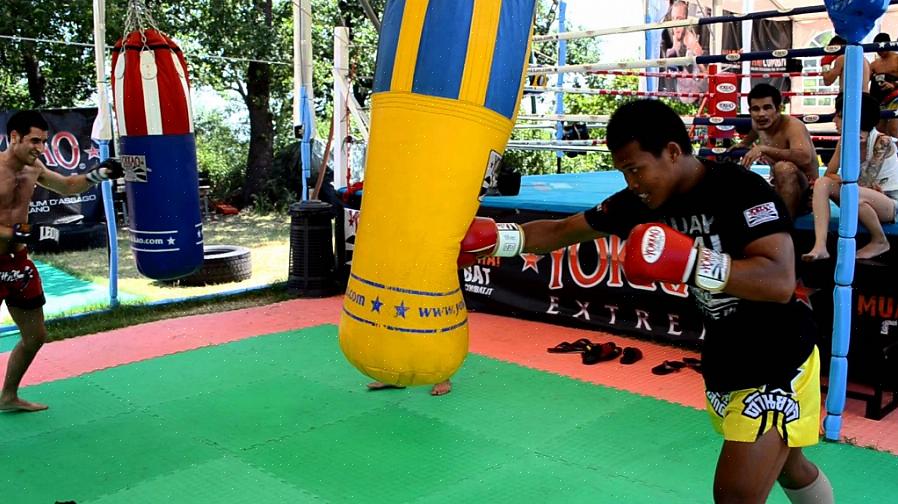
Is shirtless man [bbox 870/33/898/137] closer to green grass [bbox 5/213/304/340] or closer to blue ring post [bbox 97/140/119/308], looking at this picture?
green grass [bbox 5/213/304/340]

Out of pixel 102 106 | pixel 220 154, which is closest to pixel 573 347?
pixel 102 106

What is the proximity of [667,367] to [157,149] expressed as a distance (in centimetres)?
343

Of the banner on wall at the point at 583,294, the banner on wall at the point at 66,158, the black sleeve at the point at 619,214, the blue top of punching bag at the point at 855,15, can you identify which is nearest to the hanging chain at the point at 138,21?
→ the banner on wall at the point at 583,294

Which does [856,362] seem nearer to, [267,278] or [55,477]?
[55,477]

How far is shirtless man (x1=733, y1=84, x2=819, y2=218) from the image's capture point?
4922 mm

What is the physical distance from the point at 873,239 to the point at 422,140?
3267mm

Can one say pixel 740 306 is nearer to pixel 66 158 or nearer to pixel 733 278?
pixel 733 278

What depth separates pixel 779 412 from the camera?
227 cm

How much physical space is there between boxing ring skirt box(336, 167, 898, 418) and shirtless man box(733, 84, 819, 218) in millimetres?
177

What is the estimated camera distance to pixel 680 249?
2150 millimetres

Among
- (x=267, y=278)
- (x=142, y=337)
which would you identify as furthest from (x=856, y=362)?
(x=267, y=278)

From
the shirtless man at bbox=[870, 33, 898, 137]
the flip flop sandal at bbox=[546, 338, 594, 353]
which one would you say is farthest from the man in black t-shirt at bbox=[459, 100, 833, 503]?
the shirtless man at bbox=[870, 33, 898, 137]

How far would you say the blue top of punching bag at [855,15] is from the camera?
150 inches

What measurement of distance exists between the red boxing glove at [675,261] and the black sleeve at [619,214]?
47 cm
